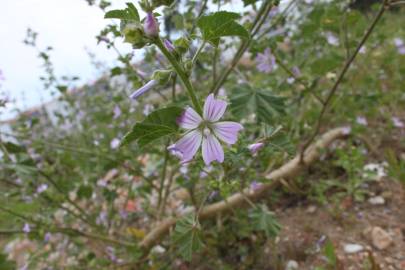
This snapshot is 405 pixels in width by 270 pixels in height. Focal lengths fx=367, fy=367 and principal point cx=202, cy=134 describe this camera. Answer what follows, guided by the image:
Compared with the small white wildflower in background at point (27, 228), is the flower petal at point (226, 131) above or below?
below

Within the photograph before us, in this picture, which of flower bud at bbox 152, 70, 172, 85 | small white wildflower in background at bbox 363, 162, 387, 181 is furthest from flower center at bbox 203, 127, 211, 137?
small white wildflower in background at bbox 363, 162, 387, 181

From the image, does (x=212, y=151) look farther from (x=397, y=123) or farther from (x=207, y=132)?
(x=397, y=123)

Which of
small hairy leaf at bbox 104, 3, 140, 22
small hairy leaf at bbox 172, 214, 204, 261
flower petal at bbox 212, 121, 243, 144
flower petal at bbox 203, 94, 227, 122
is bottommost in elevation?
small hairy leaf at bbox 172, 214, 204, 261

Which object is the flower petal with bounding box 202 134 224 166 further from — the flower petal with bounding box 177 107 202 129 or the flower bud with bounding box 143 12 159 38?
the flower bud with bounding box 143 12 159 38

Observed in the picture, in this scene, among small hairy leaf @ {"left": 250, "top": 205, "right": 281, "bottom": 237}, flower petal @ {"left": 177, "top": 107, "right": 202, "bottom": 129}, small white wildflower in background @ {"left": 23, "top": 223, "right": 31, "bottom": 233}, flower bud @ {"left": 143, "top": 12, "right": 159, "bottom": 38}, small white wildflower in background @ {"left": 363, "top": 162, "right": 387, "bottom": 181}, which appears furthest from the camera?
→ small white wildflower in background @ {"left": 363, "top": 162, "right": 387, "bottom": 181}

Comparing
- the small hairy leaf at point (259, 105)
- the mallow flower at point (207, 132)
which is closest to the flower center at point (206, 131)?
the mallow flower at point (207, 132)

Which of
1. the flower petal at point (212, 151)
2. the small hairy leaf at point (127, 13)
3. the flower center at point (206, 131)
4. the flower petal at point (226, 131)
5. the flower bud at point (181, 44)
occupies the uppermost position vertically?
the small hairy leaf at point (127, 13)

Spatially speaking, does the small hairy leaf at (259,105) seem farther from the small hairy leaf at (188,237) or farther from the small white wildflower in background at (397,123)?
the small white wildflower in background at (397,123)
